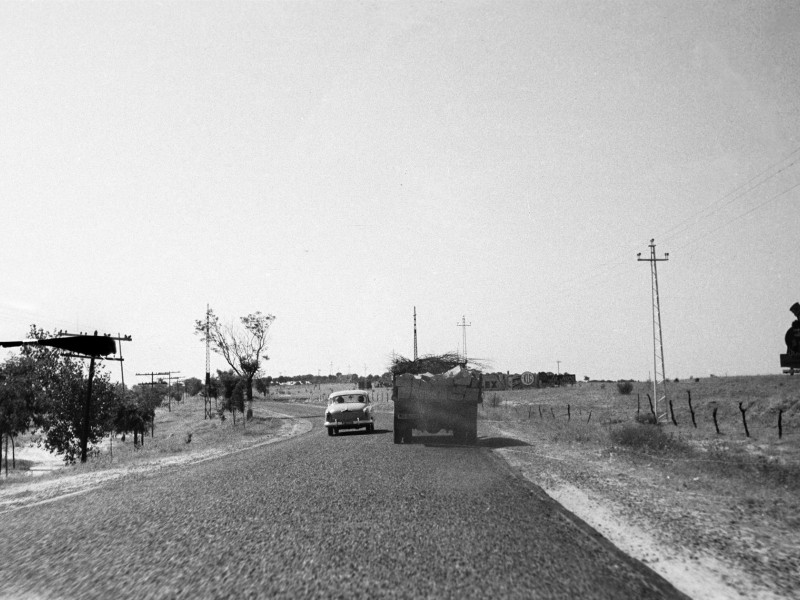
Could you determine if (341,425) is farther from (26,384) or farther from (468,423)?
(26,384)

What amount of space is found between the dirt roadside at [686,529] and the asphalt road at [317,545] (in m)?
0.42

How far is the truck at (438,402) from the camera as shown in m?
17.8

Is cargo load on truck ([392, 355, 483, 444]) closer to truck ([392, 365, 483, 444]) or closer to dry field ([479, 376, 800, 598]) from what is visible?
truck ([392, 365, 483, 444])

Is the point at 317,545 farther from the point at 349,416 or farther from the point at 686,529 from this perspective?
the point at 349,416

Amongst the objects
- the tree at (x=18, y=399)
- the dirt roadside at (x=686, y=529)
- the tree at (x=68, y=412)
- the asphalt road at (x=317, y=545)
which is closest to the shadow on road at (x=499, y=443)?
the dirt roadside at (x=686, y=529)

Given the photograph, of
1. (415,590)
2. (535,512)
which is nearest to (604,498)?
(535,512)

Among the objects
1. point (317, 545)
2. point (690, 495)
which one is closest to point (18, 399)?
point (317, 545)

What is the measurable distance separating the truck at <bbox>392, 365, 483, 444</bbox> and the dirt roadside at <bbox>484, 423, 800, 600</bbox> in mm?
5570

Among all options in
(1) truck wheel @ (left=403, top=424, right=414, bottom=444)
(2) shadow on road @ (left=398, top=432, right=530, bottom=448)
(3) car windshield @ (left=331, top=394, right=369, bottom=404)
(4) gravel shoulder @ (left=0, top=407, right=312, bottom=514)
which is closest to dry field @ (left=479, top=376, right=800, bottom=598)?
(2) shadow on road @ (left=398, top=432, right=530, bottom=448)

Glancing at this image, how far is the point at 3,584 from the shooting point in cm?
480

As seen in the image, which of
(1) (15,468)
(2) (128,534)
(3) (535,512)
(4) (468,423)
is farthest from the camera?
(1) (15,468)

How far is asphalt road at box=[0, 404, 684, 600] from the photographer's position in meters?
4.55

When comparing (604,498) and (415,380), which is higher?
(415,380)

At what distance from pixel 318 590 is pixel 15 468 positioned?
2699 inches
